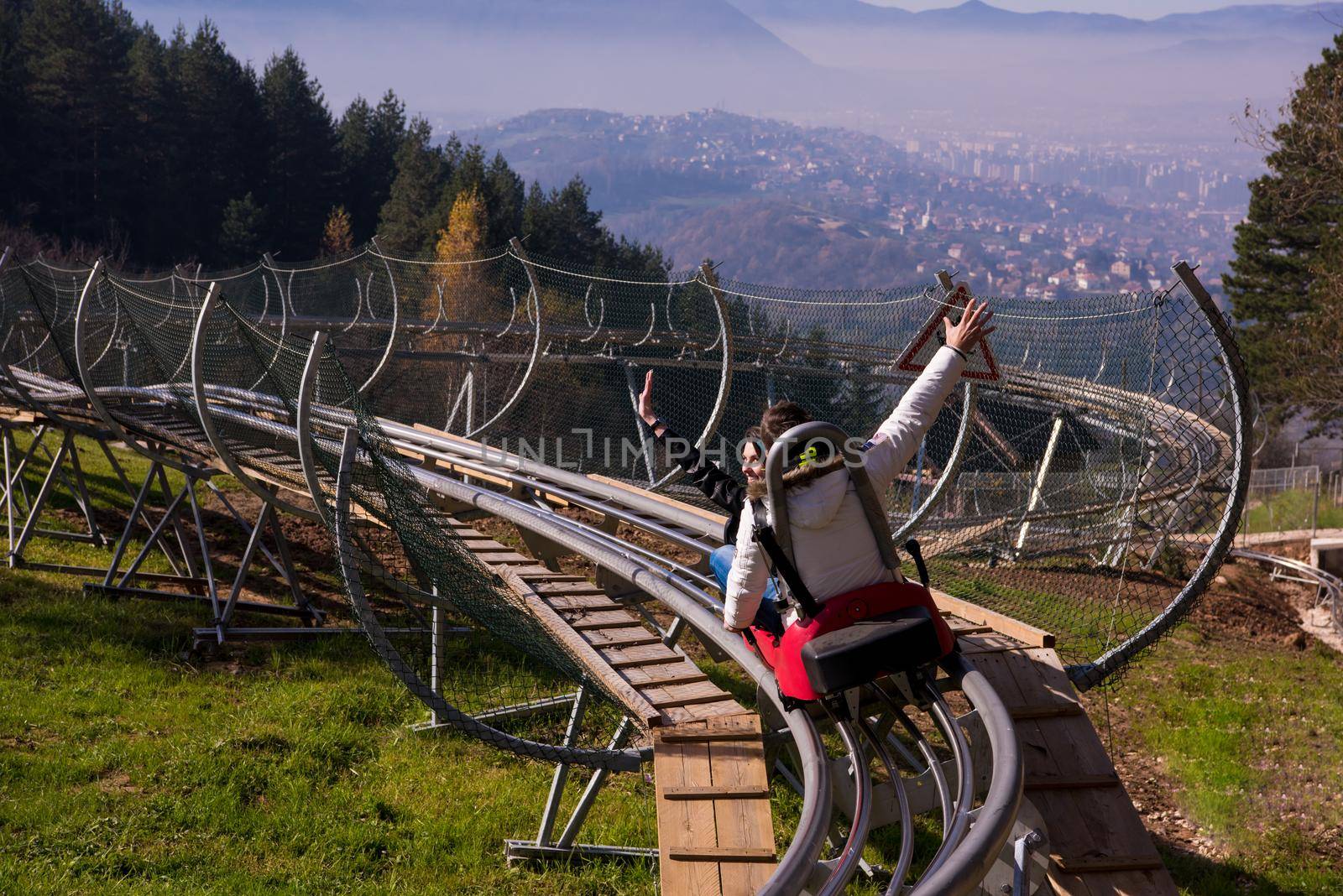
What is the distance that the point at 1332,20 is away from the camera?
68.7 feet

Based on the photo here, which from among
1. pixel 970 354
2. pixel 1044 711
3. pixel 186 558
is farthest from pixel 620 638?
pixel 186 558

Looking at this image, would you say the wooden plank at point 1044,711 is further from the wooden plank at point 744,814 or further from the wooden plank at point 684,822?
the wooden plank at point 684,822

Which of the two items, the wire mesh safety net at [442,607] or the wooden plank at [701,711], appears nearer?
the wooden plank at [701,711]

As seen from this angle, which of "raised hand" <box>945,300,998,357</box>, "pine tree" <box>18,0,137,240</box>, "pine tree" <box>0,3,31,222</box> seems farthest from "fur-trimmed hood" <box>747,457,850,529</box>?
"pine tree" <box>18,0,137,240</box>

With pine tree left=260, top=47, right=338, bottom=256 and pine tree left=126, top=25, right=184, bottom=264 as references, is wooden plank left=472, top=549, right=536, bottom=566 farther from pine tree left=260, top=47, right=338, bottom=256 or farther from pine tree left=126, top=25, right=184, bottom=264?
pine tree left=260, top=47, right=338, bottom=256

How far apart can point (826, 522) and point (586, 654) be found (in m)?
1.48

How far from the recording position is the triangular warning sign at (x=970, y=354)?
4.36 meters

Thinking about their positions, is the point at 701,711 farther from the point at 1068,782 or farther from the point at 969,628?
the point at 969,628

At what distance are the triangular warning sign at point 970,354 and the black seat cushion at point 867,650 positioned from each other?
1149 millimetres

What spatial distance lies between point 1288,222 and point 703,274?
34.0 m

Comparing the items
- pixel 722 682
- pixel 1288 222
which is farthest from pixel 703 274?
pixel 1288 222

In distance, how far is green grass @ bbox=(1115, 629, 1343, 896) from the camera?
5.53 m

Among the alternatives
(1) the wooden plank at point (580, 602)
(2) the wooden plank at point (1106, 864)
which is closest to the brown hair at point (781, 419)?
(2) the wooden plank at point (1106, 864)

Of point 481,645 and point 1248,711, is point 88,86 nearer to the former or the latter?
point 481,645
